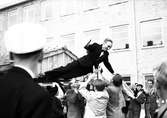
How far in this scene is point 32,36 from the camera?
6.97 feet

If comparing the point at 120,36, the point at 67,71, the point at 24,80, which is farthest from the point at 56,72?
the point at 120,36

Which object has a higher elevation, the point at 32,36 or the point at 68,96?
the point at 32,36

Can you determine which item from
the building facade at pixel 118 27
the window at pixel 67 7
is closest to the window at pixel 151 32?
the building facade at pixel 118 27

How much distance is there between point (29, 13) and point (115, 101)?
2269cm

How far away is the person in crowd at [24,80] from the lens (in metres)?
1.89

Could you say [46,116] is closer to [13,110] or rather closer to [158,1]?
[13,110]

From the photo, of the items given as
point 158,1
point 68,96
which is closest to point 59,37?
point 158,1

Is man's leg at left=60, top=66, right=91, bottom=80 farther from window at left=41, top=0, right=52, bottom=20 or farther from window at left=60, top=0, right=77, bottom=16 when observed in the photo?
window at left=41, top=0, right=52, bottom=20

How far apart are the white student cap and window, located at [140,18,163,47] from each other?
19.3 meters

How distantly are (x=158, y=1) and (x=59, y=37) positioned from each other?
27.8 feet

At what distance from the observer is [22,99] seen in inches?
74.6

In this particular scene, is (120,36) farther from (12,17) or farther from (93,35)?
(12,17)

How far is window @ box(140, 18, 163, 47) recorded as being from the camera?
21.1 m

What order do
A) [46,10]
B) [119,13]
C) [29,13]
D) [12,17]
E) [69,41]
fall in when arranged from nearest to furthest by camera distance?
[119,13]
[69,41]
[46,10]
[29,13]
[12,17]
